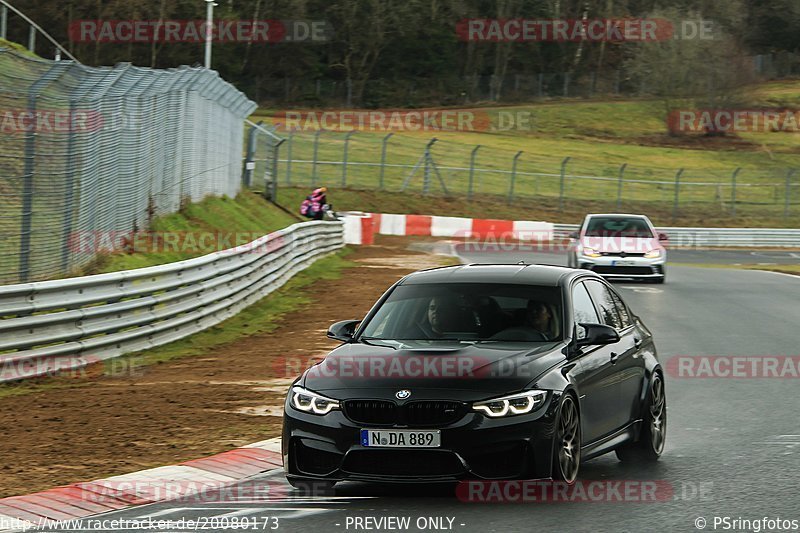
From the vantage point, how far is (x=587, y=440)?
8.19 meters

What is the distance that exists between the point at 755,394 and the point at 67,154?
29.0ft

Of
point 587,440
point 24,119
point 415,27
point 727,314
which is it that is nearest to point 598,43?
point 415,27

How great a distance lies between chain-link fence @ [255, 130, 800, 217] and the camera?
58.1 metres

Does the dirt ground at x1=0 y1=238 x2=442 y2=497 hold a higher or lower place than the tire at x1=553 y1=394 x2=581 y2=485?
lower

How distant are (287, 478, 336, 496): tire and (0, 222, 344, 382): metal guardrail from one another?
543cm

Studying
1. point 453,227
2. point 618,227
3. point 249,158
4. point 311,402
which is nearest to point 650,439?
point 311,402

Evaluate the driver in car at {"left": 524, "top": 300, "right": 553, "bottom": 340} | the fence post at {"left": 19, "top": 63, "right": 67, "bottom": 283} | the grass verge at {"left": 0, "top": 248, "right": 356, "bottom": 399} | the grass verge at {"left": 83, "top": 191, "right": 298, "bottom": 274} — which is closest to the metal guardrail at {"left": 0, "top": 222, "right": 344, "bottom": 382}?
the grass verge at {"left": 0, "top": 248, "right": 356, "bottom": 399}

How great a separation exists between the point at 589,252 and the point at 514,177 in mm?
32039

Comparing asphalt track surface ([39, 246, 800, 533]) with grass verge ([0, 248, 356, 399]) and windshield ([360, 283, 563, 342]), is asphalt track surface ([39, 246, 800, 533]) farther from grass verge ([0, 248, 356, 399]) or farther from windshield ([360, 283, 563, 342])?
grass verge ([0, 248, 356, 399])

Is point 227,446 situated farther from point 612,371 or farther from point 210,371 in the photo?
point 210,371

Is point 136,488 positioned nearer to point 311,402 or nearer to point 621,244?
point 311,402

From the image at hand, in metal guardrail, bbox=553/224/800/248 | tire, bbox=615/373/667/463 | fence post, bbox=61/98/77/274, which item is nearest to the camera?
tire, bbox=615/373/667/463

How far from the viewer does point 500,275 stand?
8.96 metres

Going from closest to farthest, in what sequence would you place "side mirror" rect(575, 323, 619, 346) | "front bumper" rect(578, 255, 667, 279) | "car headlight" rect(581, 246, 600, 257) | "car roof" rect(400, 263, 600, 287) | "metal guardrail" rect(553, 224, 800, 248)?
1. "side mirror" rect(575, 323, 619, 346)
2. "car roof" rect(400, 263, 600, 287)
3. "front bumper" rect(578, 255, 667, 279)
4. "car headlight" rect(581, 246, 600, 257)
5. "metal guardrail" rect(553, 224, 800, 248)
